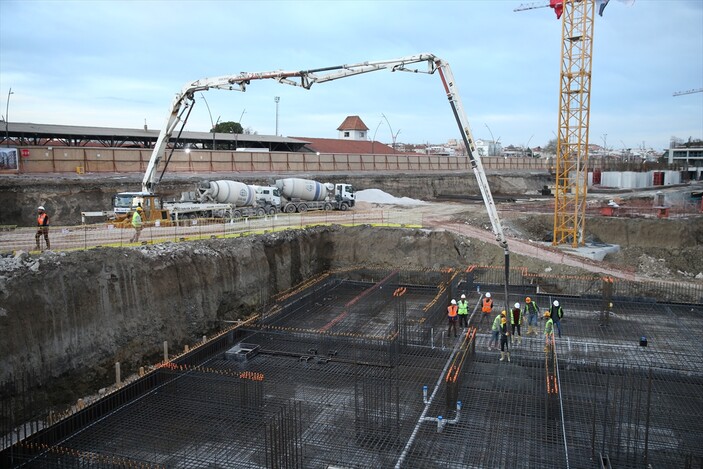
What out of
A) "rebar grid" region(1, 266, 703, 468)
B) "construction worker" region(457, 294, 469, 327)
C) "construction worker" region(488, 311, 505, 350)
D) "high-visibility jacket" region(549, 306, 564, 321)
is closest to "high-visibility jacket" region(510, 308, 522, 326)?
"construction worker" region(488, 311, 505, 350)

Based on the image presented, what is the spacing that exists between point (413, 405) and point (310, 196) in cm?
1956

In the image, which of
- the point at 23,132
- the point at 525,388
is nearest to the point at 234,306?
the point at 525,388

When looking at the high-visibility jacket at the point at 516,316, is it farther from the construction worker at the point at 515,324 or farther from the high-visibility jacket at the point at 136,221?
the high-visibility jacket at the point at 136,221

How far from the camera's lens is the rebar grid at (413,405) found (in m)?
8.99

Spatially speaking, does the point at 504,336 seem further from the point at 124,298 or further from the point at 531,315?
the point at 124,298

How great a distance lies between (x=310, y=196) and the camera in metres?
29.3

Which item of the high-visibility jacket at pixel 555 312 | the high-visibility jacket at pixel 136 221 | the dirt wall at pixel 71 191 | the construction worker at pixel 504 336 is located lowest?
the construction worker at pixel 504 336

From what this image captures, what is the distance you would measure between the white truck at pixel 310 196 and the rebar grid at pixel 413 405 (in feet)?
43.4

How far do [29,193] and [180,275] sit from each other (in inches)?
448

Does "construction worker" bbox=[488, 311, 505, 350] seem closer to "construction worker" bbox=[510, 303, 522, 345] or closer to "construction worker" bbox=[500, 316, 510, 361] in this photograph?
"construction worker" bbox=[500, 316, 510, 361]

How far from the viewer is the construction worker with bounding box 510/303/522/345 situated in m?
14.0

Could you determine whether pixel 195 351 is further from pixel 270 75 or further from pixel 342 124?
pixel 342 124

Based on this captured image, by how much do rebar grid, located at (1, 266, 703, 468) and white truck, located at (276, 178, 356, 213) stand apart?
43.4 feet

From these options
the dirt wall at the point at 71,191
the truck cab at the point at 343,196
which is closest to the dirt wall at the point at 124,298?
the truck cab at the point at 343,196
